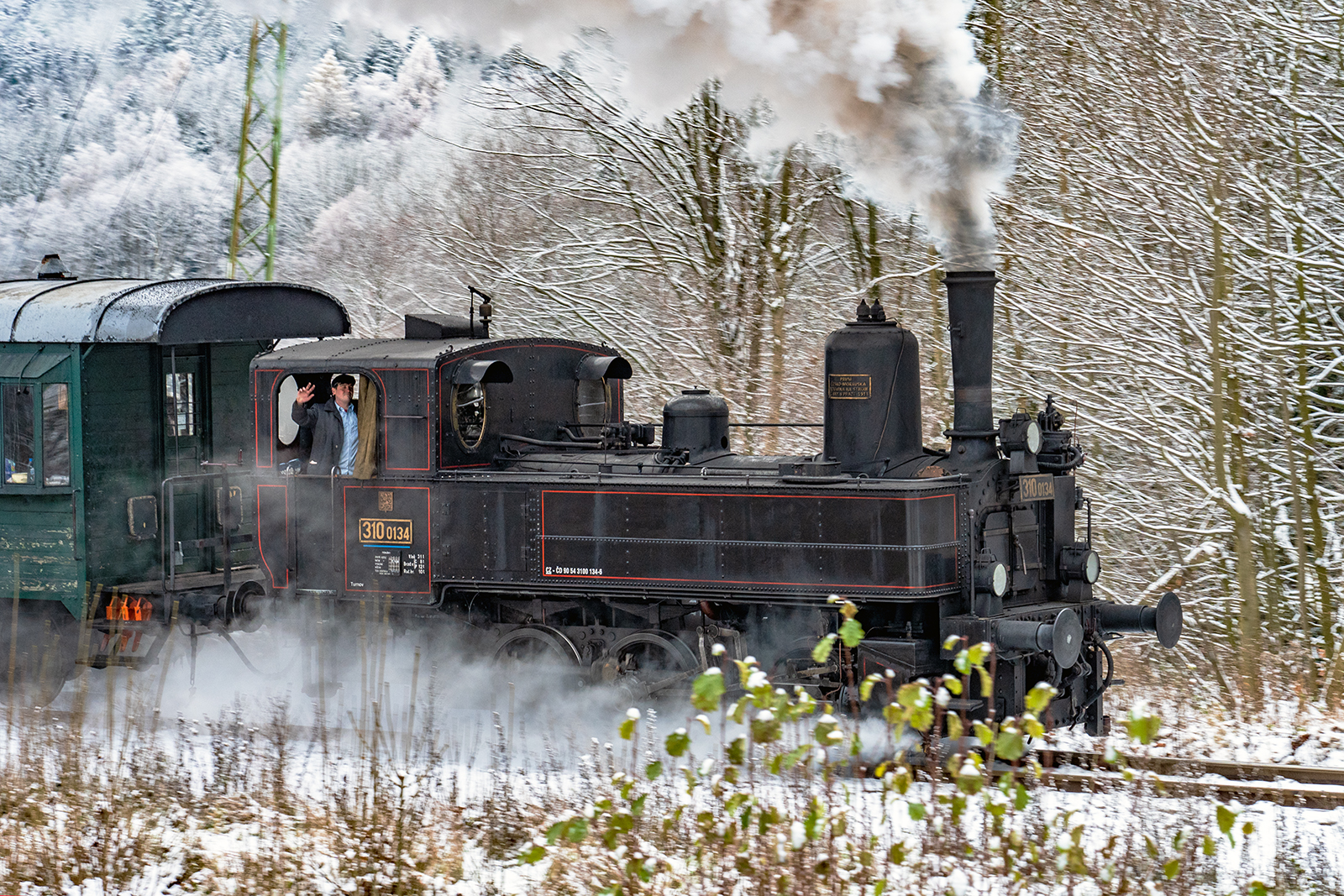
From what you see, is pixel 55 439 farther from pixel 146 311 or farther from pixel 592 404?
pixel 592 404

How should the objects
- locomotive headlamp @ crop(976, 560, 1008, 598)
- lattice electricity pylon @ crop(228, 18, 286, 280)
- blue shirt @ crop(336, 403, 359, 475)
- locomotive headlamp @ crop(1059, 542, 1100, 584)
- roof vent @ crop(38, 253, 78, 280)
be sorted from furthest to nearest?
1. lattice electricity pylon @ crop(228, 18, 286, 280)
2. roof vent @ crop(38, 253, 78, 280)
3. blue shirt @ crop(336, 403, 359, 475)
4. locomotive headlamp @ crop(1059, 542, 1100, 584)
5. locomotive headlamp @ crop(976, 560, 1008, 598)

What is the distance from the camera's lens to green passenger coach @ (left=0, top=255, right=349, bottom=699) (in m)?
9.91

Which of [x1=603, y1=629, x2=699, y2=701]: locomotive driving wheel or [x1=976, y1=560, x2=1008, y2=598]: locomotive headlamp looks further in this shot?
[x1=603, y1=629, x2=699, y2=701]: locomotive driving wheel

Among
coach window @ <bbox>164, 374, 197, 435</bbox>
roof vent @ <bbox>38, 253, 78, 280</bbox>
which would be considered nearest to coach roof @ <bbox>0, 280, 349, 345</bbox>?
roof vent @ <bbox>38, 253, 78, 280</bbox>

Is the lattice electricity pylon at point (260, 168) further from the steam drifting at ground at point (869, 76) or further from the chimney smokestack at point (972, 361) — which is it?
the chimney smokestack at point (972, 361)

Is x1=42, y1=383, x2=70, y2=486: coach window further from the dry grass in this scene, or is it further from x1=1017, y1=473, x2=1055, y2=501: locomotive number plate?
x1=1017, y1=473, x2=1055, y2=501: locomotive number plate

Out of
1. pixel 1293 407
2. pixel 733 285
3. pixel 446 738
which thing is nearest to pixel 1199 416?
pixel 1293 407

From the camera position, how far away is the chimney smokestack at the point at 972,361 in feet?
27.7

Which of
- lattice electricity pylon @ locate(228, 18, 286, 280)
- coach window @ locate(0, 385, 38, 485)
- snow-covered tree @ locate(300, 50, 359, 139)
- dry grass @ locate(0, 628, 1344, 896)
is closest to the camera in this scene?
dry grass @ locate(0, 628, 1344, 896)

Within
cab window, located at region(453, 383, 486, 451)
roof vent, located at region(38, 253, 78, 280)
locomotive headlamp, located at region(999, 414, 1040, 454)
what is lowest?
locomotive headlamp, located at region(999, 414, 1040, 454)

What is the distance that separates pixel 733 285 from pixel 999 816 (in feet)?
38.7

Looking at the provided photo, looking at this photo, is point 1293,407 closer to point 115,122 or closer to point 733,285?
point 733,285

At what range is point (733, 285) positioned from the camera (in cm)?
1645

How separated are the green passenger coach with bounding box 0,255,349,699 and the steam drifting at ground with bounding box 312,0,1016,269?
8.45 feet
